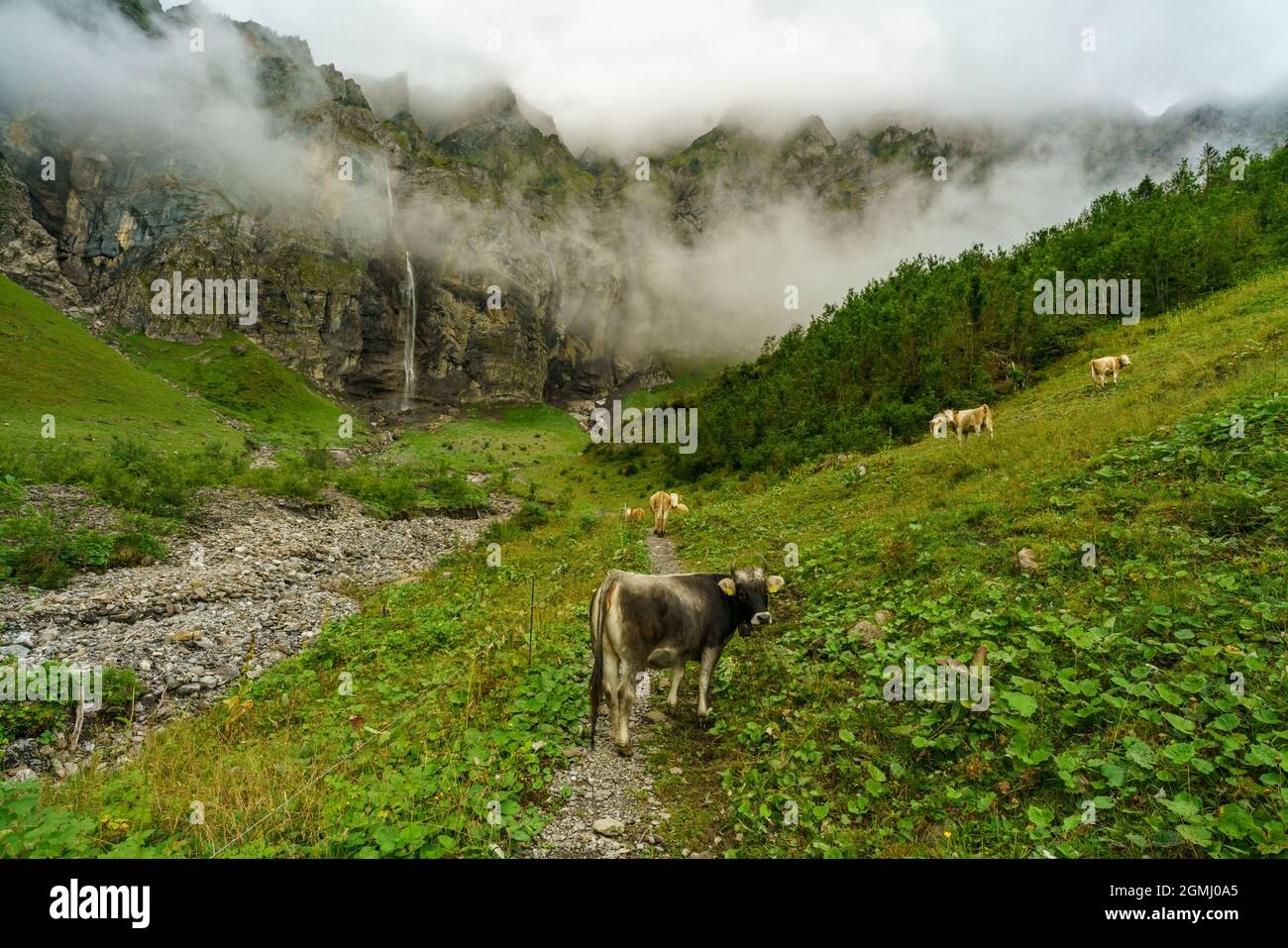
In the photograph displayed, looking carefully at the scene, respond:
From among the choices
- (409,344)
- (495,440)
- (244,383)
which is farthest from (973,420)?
(409,344)

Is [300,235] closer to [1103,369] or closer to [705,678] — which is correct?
[1103,369]

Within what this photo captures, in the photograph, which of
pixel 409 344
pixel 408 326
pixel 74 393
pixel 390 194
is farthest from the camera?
pixel 390 194

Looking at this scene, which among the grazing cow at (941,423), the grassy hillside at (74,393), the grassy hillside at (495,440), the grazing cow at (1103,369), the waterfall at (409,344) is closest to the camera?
the grazing cow at (941,423)

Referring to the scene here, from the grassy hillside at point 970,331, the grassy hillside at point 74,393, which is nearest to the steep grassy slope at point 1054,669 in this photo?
the grassy hillside at point 970,331

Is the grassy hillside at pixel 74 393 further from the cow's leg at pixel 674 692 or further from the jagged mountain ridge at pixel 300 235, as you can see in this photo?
the jagged mountain ridge at pixel 300 235

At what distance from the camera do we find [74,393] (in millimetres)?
53844

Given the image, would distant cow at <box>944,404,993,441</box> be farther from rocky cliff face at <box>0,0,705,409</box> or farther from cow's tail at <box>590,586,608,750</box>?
rocky cliff face at <box>0,0,705,409</box>

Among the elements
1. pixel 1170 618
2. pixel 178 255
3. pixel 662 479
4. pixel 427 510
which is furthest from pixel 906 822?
pixel 178 255

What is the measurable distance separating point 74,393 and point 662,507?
64.5 meters

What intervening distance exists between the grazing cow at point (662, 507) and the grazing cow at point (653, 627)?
18.9 metres

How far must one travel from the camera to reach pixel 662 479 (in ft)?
188

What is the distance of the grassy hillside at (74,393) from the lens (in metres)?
43.0

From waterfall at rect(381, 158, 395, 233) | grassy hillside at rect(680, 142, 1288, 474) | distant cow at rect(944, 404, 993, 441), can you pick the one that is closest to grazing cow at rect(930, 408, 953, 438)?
distant cow at rect(944, 404, 993, 441)
